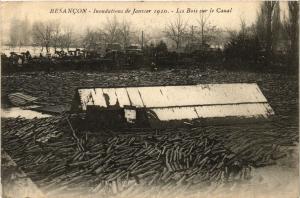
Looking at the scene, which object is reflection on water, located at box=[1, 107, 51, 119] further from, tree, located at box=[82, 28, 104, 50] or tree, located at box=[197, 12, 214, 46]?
tree, located at box=[197, 12, 214, 46]

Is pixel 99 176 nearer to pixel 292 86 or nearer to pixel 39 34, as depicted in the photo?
pixel 39 34

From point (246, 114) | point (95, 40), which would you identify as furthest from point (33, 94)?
point (246, 114)

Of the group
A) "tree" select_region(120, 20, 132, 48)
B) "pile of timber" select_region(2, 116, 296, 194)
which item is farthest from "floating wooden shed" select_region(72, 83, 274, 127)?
"tree" select_region(120, 20, 132, 48)

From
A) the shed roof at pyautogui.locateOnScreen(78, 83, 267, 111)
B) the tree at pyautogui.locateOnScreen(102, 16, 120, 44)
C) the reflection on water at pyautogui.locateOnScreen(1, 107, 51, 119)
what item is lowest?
the reflection on water at pyautogui.locateOnScreen(1, 107, 51, 119)

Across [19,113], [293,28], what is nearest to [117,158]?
[19,113]

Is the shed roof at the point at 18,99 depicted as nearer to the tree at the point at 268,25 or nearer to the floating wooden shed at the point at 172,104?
the floating wooden shed at the point at 172,104

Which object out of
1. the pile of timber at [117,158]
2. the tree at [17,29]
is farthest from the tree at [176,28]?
the tree at [17,29]

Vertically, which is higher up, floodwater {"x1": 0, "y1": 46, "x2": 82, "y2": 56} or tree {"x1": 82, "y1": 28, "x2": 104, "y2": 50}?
tree {"x1": 82, "y1": 28, "x2": 104, "y2": 50}
